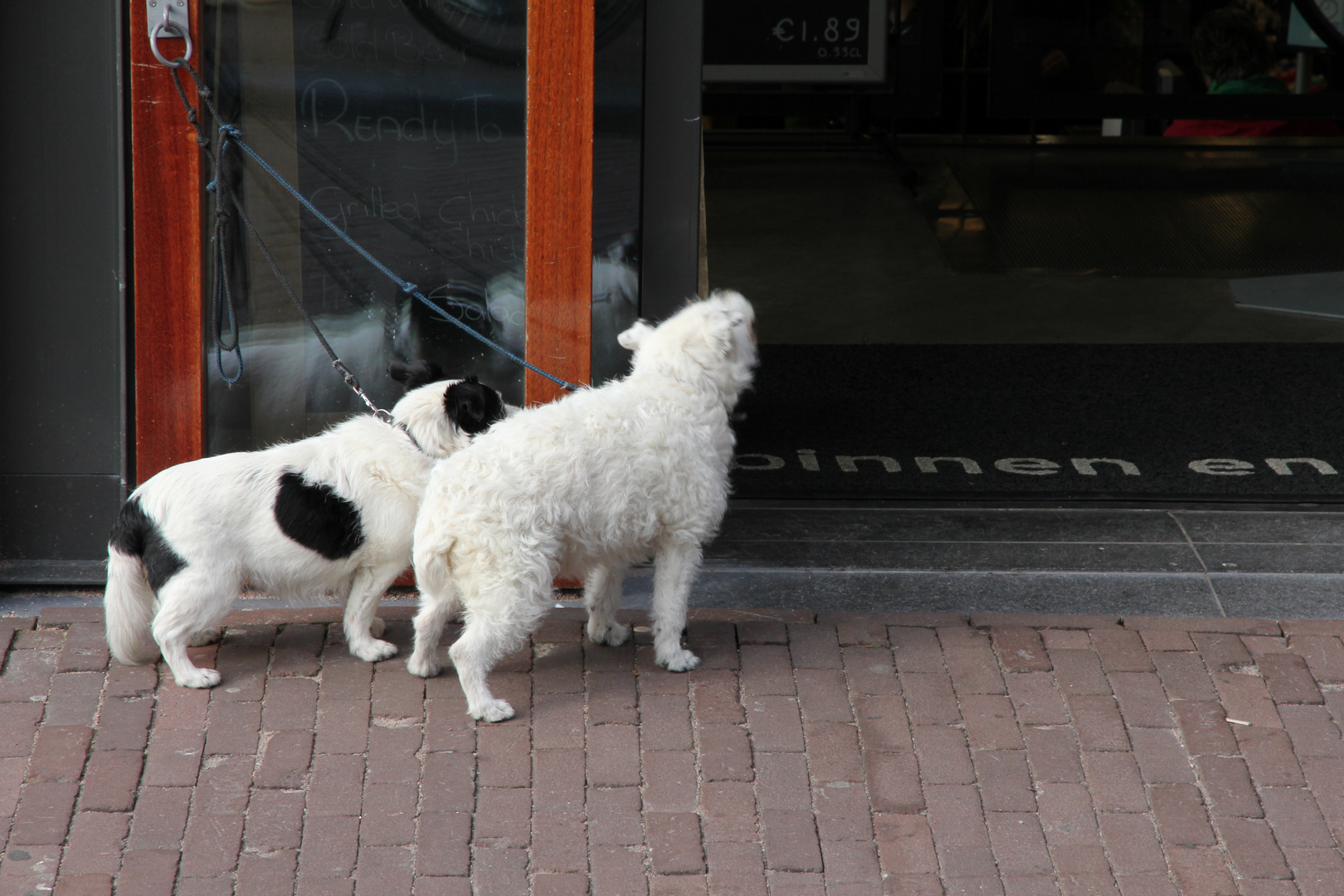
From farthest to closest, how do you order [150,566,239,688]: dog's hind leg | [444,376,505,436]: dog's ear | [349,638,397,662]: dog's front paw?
[349,638,397,662]: dog's front paw
[444,376,505,436]: dog's ear
[150,566,239,688]: dog's hind leg

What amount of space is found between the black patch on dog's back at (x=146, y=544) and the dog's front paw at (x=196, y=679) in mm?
335

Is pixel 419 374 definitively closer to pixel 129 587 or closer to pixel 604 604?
pixel 604 604

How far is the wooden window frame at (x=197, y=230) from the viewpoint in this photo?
5113 millimetres

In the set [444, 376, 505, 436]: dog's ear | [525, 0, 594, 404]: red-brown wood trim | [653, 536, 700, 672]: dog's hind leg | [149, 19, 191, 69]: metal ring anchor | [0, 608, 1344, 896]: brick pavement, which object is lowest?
[0, 608, 1344, 896]: brick pavement

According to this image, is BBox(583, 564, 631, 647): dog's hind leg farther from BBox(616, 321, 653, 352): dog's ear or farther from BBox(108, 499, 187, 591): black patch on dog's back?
BBox(108, 499, 187, 591): black patch on dog's back

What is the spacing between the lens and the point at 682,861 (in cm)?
393

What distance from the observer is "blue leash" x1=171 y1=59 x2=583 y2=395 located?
16.8ft

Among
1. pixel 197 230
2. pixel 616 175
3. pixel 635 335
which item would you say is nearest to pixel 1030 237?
pixel 616 175

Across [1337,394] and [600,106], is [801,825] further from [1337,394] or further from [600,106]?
[1337,394]

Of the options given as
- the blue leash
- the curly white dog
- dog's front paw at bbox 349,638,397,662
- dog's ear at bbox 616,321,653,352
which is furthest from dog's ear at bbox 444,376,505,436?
dog's front paw at bbox 349,638,397,662

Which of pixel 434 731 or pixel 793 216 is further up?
pixel 793 216

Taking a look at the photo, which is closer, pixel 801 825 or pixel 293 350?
pixel 801 825

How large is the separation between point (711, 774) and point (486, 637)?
876 mm

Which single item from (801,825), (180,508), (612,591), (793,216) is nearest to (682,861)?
(801,825)
